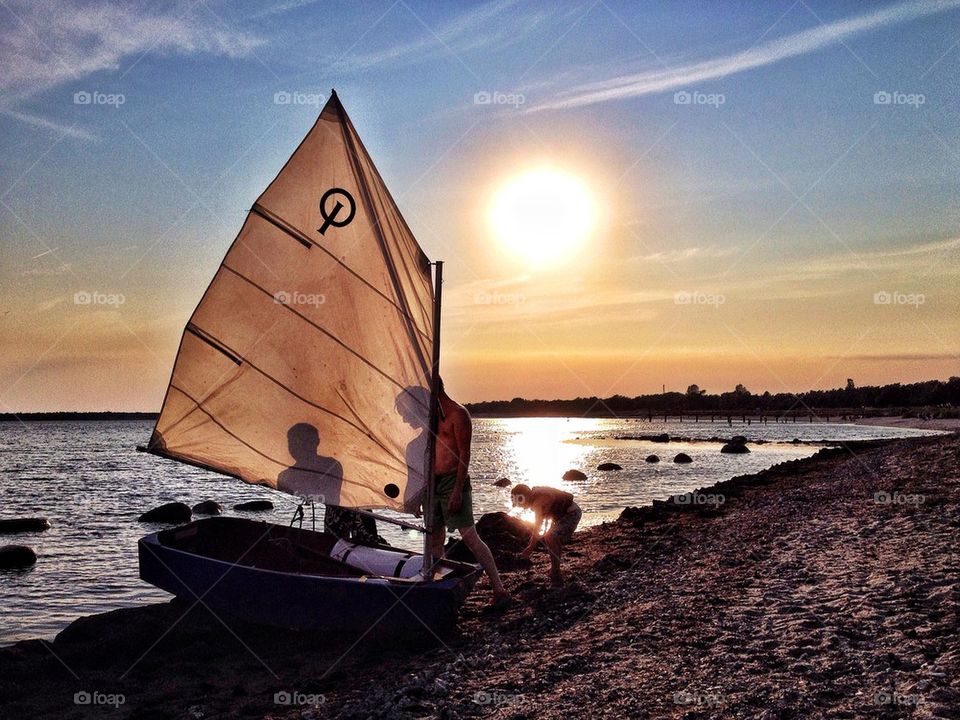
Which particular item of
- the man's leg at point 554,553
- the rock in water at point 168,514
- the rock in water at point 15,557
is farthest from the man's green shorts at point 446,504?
the rock in water at point 168,514

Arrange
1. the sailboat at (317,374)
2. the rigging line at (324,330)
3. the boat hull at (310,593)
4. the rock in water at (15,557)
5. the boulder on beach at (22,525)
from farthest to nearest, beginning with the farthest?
the boulder on beach at (22,525)
the rock in water at (15,557)
the rigging line at (324,330)
the sailboat at (317,374)
the boat hull at (310,593)

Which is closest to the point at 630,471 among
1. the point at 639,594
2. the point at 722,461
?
the point at 722,461

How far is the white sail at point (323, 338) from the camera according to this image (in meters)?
9.95

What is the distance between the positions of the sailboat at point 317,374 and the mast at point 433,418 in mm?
28

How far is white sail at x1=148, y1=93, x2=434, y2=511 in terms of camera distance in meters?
9.95

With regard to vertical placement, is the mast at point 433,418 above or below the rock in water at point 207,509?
above

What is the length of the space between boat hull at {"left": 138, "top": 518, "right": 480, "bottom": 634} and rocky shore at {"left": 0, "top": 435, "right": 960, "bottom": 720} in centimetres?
31

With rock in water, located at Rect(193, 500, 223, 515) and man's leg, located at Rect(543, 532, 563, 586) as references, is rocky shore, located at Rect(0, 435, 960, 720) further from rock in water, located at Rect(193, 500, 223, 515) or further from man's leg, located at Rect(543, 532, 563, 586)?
rock in water, located at Rect(193, 500, 223, 515)

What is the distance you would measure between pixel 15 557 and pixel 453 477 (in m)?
14.1

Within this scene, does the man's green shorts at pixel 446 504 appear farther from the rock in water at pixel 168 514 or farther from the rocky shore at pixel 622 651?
the rock in water at pixel 168 514

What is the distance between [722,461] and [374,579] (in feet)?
156

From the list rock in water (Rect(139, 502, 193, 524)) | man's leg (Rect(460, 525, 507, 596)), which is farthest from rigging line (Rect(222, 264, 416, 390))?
rock in water (Rect(139, 502, 193, 524))

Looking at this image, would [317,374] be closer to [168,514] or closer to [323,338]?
[323,338]

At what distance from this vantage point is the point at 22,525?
25.0 meters
